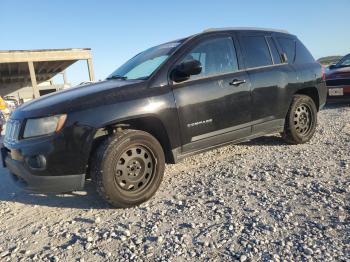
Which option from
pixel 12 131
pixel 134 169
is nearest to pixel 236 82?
pixel 134 169

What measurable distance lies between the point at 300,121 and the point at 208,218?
10.2 feet

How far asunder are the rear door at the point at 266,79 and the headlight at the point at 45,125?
2.53 metres

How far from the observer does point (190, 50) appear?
4195 mm

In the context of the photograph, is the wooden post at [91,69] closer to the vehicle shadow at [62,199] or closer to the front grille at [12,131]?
the vehicle shadow at [62,199]

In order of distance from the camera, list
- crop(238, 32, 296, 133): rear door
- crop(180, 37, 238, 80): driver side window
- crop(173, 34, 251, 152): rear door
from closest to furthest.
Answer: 1. crop(173, 34, 251, 152): rear door
2. crop(180, 37, 238, 80): driver side window
3. crop(238, 32, 296, 133): rear door

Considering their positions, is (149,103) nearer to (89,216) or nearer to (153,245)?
(89,216)

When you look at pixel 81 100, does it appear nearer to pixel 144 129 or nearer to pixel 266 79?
pixel 144 129

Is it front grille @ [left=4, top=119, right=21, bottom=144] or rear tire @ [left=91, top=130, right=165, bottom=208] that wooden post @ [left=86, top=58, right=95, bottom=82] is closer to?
front grille @ [left=4, top=119, right=21, bottom=144]

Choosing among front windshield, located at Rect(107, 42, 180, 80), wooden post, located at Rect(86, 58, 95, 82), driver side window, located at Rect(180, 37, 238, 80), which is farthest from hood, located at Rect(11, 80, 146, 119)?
wooden post, located at Rect(86, 58, 95, 82)

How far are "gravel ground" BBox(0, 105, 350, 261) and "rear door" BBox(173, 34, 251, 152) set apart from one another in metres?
0.53

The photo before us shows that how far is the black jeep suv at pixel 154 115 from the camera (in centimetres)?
333

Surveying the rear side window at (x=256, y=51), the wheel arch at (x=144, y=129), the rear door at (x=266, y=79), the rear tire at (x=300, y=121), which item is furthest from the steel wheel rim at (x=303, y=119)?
the wheel arch at (x=144, y=129)

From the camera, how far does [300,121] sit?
5531 mm

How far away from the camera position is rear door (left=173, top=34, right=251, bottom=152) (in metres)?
3.96
